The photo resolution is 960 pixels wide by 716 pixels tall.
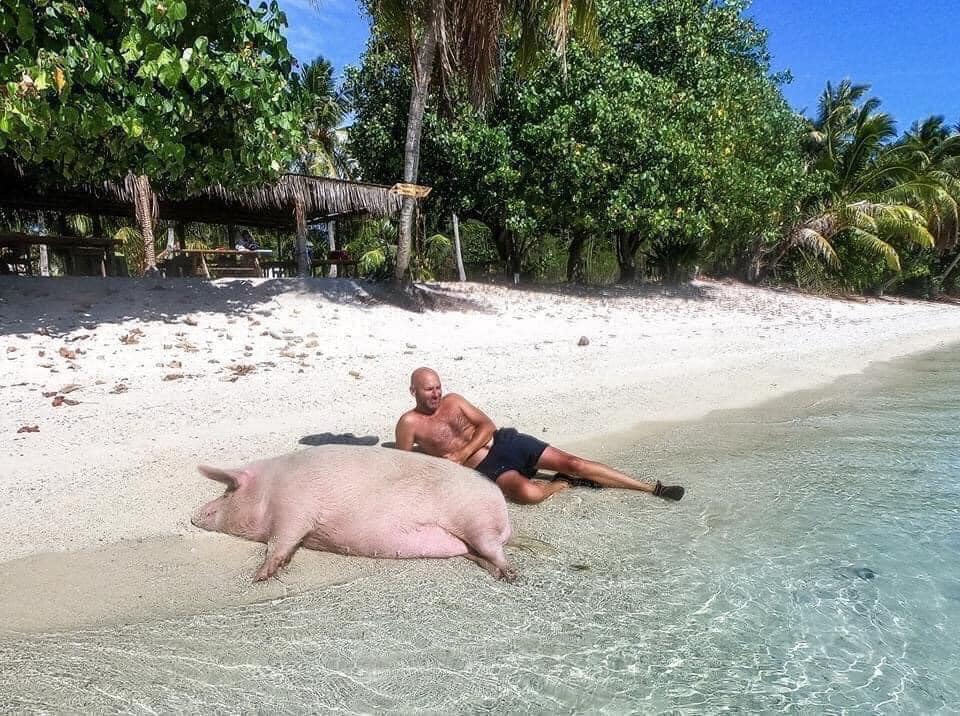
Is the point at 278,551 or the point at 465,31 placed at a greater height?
the point at 465,31

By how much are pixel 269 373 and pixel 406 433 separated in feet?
10.9

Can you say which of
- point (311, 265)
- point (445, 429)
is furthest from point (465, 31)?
point (445, 429)

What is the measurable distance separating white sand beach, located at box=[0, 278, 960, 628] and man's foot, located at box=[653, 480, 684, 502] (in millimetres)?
1097

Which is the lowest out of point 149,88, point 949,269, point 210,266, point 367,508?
point 367,508

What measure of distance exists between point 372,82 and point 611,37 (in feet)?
20.2

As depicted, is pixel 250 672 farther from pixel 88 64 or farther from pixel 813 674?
pixel 88 64

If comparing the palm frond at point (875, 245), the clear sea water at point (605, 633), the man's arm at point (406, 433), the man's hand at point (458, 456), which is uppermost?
the palm frond at point (875, 245)

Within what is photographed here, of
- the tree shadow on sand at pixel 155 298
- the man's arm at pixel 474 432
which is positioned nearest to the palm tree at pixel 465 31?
the tree shadow on sand at pixel 155 298

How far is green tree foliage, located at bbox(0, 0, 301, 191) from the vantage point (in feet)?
19.2

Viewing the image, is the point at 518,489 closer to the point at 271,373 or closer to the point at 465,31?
the point at 271,373

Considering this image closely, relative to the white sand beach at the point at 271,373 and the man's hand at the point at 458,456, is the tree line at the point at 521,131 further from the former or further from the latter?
the man's hand at the point at 458,456

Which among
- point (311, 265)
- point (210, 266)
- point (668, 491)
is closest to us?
point (668, 491)

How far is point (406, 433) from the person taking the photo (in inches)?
155

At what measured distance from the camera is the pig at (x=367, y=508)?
3.19 m
